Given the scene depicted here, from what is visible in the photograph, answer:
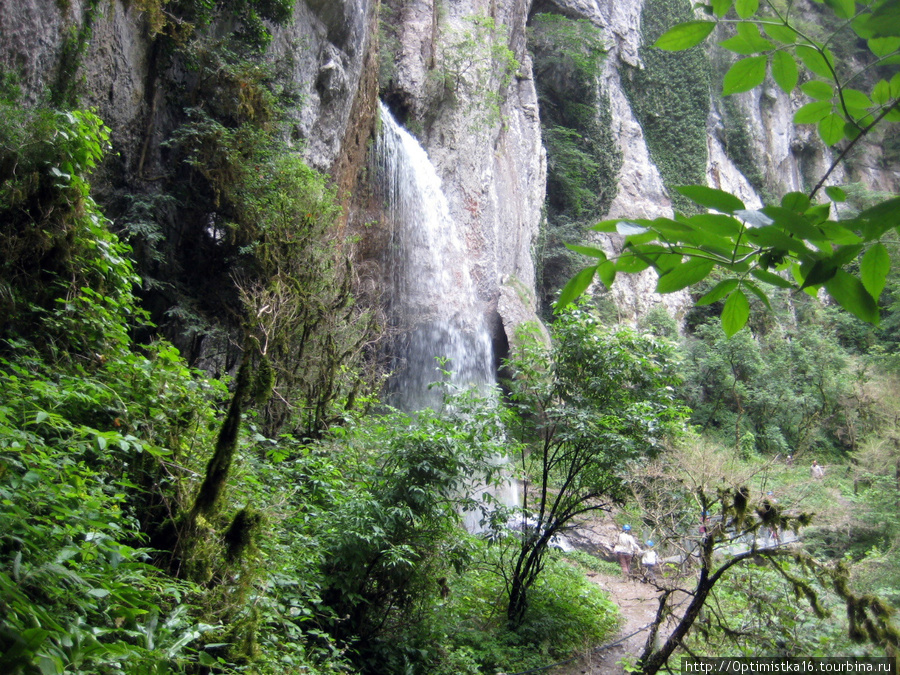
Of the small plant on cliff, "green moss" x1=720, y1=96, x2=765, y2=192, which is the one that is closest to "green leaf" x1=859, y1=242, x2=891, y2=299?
the small plant on cliff

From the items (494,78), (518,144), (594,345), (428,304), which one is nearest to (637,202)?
(518,144)

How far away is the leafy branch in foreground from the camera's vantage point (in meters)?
0.72

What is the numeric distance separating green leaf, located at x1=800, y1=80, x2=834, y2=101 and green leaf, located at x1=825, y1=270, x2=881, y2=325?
345mm

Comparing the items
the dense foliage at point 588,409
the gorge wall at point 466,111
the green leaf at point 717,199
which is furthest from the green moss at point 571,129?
the green leaf at point 717,199

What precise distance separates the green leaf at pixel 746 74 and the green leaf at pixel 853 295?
348mm

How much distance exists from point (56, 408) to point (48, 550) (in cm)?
154

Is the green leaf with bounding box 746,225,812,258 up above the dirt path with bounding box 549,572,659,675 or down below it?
above

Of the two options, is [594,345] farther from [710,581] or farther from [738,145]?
[738,145]

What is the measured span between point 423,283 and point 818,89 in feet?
43.6

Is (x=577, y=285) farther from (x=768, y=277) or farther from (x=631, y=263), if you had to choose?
(x=768, y=277)

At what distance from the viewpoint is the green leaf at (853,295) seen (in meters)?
0.76

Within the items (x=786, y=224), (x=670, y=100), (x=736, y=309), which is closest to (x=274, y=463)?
(x=736, y=309)

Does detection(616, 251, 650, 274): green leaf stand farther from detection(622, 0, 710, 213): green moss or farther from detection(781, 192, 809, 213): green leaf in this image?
detection(622, 0, 710, 213): green moss

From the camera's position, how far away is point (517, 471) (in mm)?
7129
